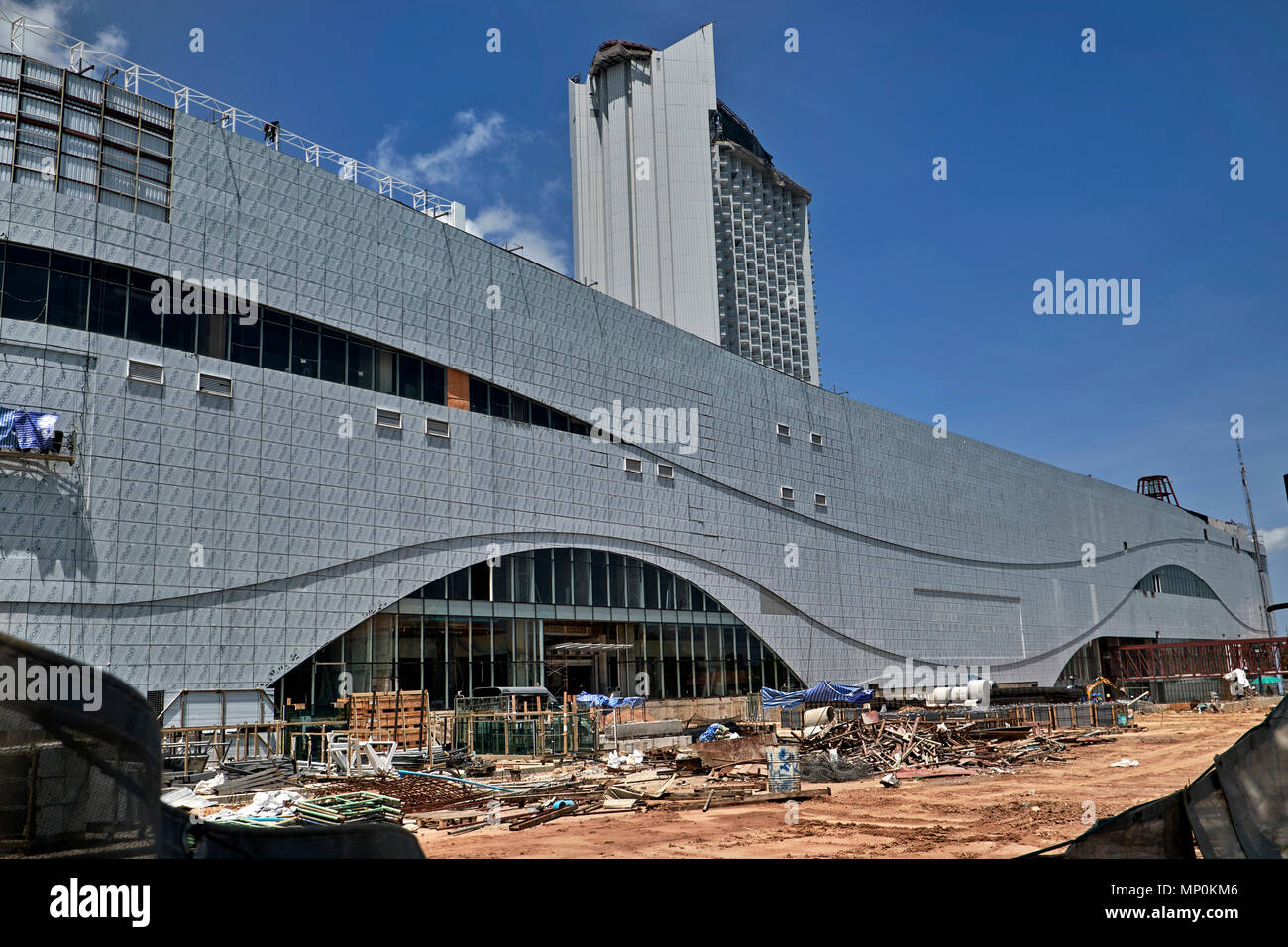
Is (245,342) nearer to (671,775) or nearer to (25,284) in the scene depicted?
(25,284)

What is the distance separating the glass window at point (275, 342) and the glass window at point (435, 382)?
5787mm

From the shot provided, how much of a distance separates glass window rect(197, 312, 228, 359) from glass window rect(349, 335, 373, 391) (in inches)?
186

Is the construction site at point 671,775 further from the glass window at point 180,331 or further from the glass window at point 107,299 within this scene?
the glass window at point 107,299

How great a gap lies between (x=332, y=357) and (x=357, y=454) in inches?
139

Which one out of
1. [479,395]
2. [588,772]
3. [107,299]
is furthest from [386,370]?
[588,772]

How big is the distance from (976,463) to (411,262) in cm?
5017

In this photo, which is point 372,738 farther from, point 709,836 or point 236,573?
point 709,836

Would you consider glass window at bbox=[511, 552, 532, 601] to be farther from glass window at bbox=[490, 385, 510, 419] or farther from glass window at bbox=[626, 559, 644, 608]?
glass window at bbox=[626, 559, 644, 608]

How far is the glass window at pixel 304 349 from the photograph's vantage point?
111 ft

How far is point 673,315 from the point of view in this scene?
74938mm

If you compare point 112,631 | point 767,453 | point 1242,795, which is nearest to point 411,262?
point 112,631

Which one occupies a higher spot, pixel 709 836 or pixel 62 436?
pixel 62 436

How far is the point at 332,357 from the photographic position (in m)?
34.9
